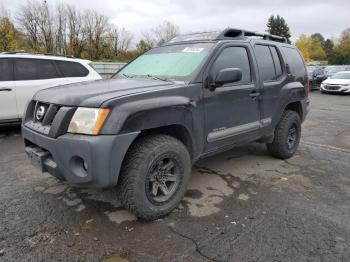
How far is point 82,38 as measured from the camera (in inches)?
1538

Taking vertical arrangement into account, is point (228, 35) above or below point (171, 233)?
above

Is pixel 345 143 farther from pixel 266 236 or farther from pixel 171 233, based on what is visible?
pixel 171 233

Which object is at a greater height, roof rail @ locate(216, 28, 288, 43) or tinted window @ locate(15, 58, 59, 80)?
roof rail @ locate(216, 28, 288, 43)

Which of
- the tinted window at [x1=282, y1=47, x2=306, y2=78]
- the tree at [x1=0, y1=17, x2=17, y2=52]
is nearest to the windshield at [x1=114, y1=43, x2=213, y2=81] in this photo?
the tinted window at [x1=282, y1=47, x2=306, y2=78]

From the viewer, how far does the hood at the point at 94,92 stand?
304 cm

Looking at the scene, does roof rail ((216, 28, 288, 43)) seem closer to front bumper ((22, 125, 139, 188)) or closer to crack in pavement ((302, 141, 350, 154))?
front bumper ((22, 125, 139, 188))

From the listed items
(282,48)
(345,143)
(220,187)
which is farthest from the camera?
(345,143)

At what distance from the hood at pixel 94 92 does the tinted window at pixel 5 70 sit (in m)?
3.59

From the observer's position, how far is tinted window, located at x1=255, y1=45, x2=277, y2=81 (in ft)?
15.5

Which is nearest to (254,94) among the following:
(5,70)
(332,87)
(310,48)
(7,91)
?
(7,91)

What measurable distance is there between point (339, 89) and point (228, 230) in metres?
18.1

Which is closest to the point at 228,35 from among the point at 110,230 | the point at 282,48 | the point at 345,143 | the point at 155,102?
the point at 282,48

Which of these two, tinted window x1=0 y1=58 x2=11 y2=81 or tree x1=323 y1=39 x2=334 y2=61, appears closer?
tinted window x1=0 y1=58 x2=11 y2=81

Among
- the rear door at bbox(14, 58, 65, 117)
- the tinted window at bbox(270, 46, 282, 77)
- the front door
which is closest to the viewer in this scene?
the front door
